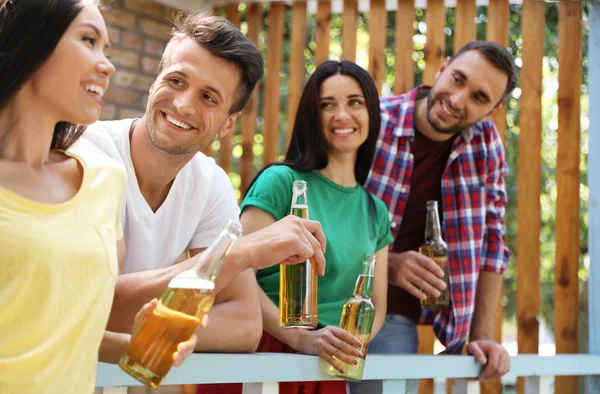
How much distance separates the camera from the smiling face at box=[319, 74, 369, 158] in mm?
2492

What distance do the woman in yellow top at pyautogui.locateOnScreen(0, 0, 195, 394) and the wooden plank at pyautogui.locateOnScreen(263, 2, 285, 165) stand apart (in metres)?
2.66

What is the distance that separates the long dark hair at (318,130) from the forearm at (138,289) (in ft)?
2.72

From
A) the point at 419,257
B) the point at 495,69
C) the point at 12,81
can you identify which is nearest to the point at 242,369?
the point at 12,81

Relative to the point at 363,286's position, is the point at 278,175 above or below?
above

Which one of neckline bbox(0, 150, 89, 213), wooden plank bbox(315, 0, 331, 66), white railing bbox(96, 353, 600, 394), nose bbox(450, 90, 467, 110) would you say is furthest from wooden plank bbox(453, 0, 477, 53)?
neckline bbox(0, 150, 89, 213)

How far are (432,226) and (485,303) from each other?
43cm

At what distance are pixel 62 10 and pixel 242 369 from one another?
880 millimetres

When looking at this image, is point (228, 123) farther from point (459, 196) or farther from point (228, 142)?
point (228, 142)

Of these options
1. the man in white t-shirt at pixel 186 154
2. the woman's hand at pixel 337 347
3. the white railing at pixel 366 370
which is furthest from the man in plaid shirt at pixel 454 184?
the man in white t-shirt at pixel 186 154

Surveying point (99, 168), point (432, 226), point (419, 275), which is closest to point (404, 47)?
point (432, 226)

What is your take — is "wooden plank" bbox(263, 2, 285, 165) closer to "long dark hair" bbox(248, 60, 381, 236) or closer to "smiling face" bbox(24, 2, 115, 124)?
"long dark hair" bbox(248, 60, 381, 236)

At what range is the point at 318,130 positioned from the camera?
2479 mm

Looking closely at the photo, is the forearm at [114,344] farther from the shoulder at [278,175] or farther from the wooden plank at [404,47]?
the wooden plank at [404,47]

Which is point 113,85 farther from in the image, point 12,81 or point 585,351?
point 12,81
